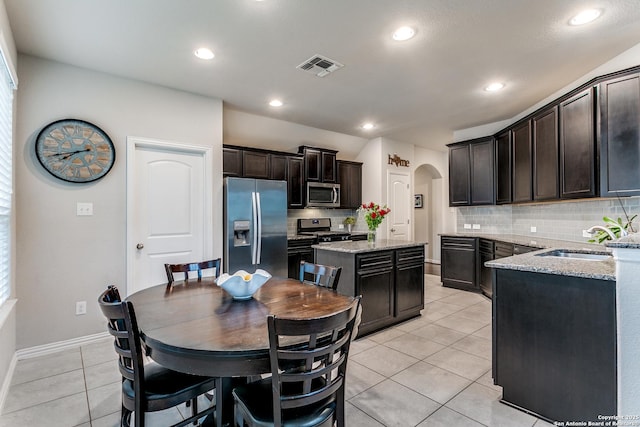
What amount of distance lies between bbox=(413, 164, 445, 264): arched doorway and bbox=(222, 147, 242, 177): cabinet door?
196 inches

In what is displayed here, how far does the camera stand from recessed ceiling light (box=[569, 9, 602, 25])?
232cm

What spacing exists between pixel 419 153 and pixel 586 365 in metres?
6.04

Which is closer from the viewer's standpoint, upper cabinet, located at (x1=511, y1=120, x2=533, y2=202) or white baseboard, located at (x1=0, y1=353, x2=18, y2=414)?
white baseboard, located at (x1=0, y1=353, x2=18, y2=414)

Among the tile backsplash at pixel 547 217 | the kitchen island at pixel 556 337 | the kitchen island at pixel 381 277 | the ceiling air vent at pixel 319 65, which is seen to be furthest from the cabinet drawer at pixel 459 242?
the ceiling air vent at pixel 319 65

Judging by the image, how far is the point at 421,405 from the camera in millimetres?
2111

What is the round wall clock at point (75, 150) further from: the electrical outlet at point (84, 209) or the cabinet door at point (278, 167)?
the cabinet door at point (278, 167)

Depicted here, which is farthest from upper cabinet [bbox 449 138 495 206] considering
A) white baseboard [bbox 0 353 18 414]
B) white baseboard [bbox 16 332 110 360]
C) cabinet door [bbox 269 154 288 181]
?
white baseboard [bbox 0 353 18 414]

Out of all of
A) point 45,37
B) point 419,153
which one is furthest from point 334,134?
point 45,37

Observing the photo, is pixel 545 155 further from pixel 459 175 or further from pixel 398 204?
pixel 398 204

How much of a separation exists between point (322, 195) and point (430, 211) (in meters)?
4.00

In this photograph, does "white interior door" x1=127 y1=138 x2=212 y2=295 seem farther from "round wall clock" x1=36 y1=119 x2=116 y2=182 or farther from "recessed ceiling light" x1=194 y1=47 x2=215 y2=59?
"recessed ceiling light" x1=194 y1=47 x2=215 y2=59

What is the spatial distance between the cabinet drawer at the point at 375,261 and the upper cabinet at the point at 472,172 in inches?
97.3

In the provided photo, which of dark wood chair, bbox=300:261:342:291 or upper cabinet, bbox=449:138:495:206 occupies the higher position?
upper cabinet, bbox=449:138:495:206

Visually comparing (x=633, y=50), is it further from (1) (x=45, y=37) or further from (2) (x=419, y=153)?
(1) (x=45, y=37)
